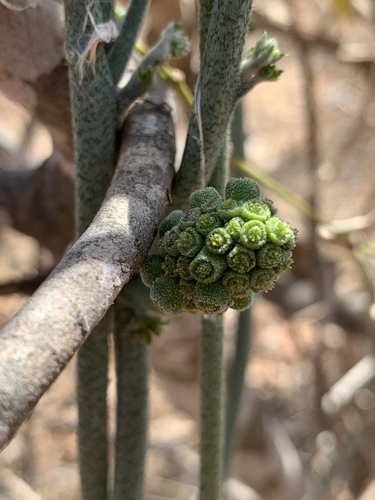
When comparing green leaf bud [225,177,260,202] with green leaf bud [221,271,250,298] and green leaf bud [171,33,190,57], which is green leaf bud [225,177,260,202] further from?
green leaf bud [171,33,190,57]

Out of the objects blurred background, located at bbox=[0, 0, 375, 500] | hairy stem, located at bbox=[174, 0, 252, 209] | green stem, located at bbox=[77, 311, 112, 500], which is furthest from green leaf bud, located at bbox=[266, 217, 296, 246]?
blurred background, located at bbox=[0, 0, 375, 500]

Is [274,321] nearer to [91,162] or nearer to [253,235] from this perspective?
[91,162]

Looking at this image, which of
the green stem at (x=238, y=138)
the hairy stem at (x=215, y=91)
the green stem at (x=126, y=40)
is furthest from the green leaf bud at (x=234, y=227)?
the green stem at (x=238, y=138)

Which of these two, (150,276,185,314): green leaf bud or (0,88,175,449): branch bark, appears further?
(150,276,185,314): green leaf bud

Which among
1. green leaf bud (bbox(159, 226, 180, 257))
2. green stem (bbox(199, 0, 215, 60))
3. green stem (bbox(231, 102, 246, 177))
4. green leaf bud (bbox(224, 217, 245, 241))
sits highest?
green stem (bbox(199, 0, 215, 60))

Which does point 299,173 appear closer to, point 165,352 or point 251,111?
point 251,111

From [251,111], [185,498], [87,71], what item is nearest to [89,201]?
[87,71]
